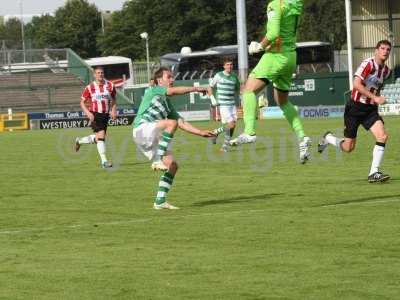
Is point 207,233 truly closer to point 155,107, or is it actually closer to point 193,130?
point 193,130

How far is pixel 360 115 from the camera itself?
17297 mm

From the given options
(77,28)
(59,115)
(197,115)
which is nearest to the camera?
(59,115)

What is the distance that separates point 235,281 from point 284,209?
5.00 meters

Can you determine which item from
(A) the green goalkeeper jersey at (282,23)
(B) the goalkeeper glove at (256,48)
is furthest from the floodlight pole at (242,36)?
(B) the goalkeeper glove at (256,48)

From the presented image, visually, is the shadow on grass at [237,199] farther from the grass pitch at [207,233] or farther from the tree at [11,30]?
the tree at [11,30]

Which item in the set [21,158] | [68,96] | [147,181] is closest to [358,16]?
[68,96]

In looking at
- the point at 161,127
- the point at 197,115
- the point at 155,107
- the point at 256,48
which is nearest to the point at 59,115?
the point at 197,115

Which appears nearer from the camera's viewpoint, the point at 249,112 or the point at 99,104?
the point at 249,112

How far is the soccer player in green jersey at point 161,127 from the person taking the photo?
14.8m

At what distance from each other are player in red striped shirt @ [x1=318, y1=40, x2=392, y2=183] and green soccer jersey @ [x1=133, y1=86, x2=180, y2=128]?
312 centimetres

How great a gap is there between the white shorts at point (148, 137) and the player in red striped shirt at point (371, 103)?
11.1 feet

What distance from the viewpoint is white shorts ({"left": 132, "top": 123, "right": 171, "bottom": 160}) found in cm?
1510

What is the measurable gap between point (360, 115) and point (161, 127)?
145 inches

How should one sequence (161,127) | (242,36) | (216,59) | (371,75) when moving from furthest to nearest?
(216,59)
(242,36)
(371,75)
(161,127)
